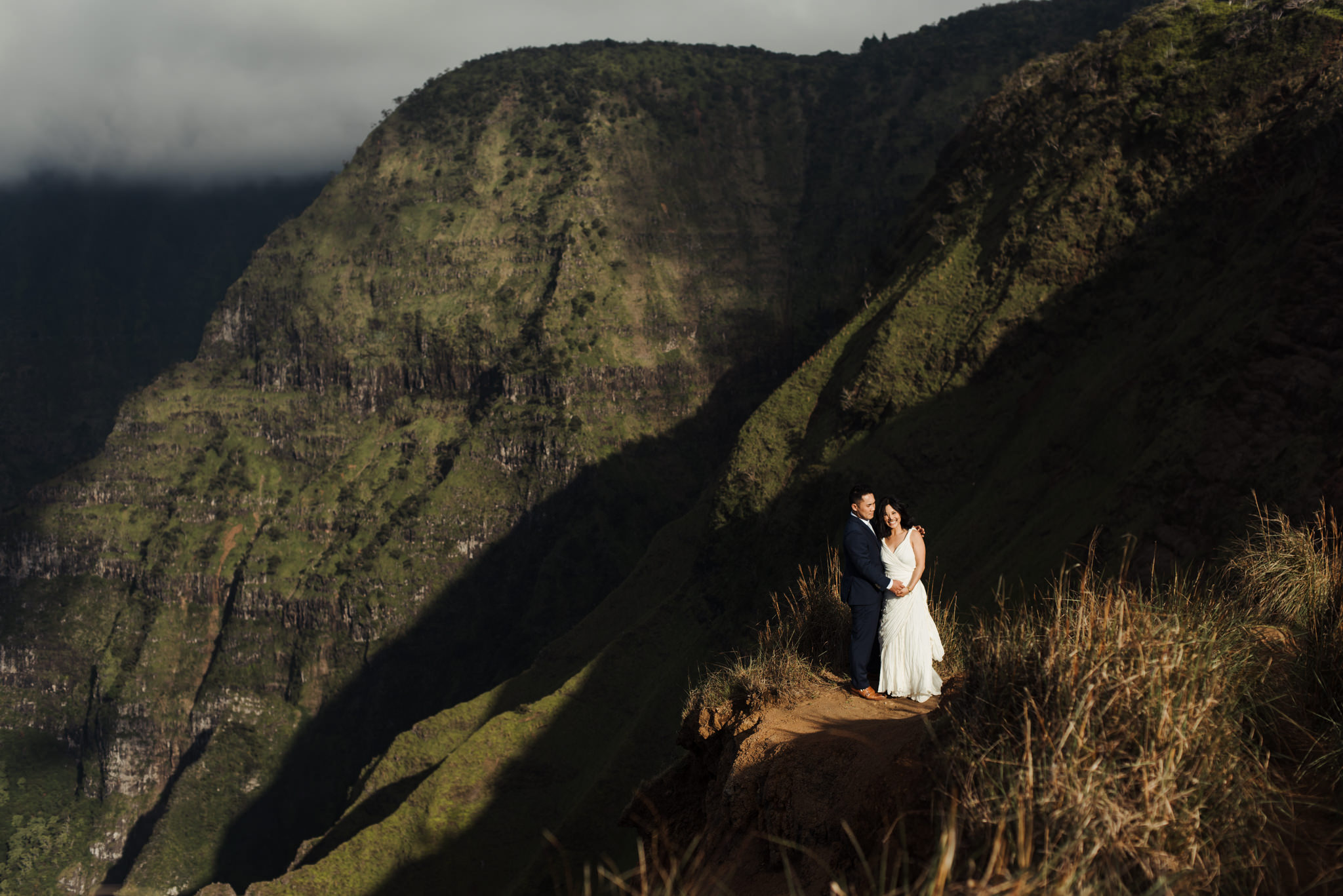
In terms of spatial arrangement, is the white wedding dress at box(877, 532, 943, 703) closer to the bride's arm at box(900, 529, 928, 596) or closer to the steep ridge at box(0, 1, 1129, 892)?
the bride's arm at box(900, 529, 928, 596)

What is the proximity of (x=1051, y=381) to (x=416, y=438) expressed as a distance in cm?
10190

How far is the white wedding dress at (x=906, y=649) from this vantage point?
1010cm

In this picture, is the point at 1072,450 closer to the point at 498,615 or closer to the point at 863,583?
the point at 863,583

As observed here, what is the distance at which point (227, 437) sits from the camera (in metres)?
130

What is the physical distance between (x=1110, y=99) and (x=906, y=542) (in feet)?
111

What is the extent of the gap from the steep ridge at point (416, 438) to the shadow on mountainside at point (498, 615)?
1.29ft

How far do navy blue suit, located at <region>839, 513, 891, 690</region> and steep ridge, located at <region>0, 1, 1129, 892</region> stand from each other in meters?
97.5

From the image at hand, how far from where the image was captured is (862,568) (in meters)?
10.1

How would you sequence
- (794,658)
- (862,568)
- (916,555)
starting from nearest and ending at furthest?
1. (862,568)
2. (916,555)
3. (794,658)

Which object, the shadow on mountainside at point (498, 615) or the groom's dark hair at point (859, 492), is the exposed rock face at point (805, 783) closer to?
the groom's dark hair at point (859, 492)

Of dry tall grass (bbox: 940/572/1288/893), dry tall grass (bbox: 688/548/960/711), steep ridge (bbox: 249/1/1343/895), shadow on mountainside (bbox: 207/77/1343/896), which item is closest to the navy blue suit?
dry tall grass (bbox: 688/548/960/711)

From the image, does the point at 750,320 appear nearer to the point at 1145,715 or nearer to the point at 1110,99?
the point at 1110,99

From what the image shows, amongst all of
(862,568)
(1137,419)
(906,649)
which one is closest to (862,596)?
(862,568)

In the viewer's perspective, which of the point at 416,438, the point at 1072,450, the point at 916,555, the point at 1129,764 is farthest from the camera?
the point at 416,438
